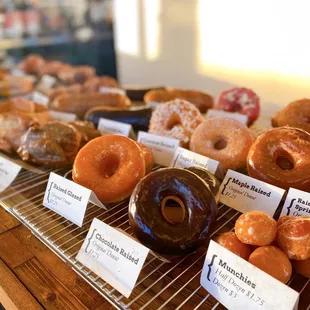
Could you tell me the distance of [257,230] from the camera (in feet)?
2.36

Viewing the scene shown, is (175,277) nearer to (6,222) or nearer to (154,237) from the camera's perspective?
(154,237)

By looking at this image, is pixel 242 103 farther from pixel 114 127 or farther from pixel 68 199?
pixel 68 199

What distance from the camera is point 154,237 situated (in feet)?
2.62

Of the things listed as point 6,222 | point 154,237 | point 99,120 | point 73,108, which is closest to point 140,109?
point 99,120

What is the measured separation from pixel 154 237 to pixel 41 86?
190 centimetres

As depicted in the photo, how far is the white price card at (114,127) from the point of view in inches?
55.2

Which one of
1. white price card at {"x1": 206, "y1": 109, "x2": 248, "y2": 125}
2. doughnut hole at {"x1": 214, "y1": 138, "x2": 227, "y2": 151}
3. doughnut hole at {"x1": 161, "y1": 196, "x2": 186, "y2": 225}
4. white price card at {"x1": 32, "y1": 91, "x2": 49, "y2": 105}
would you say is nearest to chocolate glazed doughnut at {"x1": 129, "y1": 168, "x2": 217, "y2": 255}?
doughnut hole at {"x1": 161, "y1": 196, "x2": 186, "y2": 225}

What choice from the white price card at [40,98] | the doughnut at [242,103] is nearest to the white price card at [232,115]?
the doughnut at [242,103]

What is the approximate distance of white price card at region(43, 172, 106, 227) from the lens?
3.14 feet

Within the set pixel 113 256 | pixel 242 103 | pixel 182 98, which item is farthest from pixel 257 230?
pixel 182 98

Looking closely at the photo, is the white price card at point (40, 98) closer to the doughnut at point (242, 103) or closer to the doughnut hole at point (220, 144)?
the doughnut at point (242, 103)

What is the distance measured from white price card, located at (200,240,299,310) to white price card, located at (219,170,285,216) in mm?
250

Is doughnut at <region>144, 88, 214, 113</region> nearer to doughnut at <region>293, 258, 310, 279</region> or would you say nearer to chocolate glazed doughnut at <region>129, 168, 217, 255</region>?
chocolate glazed doughnut at <region>129, 168, 217, 255</region>

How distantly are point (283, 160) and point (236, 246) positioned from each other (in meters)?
0.39
